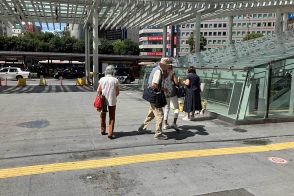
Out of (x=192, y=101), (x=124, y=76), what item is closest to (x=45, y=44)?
(x=124, y=76)

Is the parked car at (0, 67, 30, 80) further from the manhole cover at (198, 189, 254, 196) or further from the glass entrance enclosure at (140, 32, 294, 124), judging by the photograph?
the manhole cover at (198, 189, 254, 196)

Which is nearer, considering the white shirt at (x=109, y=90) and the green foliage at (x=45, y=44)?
the white shirt at (x=109, y=90)

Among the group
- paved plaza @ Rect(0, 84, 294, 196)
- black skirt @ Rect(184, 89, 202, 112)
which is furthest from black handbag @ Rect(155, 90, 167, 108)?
black skirt @ Rect(184, 89, 202, 112)

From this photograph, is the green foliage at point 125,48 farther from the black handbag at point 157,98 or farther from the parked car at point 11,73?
the black handbag at point 157,98

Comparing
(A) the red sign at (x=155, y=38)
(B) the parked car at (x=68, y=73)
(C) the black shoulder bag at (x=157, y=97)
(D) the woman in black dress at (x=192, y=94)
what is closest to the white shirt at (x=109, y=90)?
(C) the black shoulder bag at (x=157, y=97)

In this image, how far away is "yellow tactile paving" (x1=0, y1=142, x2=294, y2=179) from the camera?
5.52 metres

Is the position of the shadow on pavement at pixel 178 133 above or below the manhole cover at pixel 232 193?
below

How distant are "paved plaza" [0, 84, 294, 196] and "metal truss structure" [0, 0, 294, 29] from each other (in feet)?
45.3

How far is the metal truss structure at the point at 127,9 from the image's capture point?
22.1 meters

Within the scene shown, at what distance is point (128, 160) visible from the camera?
242 inches

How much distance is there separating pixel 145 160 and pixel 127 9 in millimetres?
18753

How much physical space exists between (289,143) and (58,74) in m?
42.6

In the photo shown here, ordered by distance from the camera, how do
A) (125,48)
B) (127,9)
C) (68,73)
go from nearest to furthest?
1. (127,9)
2. (68,73)
3. (125,48)

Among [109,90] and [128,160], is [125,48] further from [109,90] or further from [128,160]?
[128,160]
